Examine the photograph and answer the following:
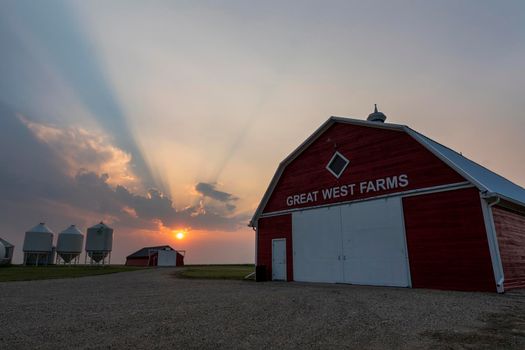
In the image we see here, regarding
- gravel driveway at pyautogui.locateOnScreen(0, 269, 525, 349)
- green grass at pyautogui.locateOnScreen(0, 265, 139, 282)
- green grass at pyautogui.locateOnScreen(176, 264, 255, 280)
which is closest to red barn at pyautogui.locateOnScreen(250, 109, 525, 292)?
gravel driveway at pyautogui.locateOnScreen(0, 269, 525, 349)

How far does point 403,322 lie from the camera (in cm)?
653

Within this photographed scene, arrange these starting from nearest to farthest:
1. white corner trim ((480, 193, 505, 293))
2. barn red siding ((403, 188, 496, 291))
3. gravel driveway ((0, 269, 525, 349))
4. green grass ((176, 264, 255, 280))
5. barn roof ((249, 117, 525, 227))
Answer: gravel driveway ((0, 269, 525, 349)) → white corner trim ((480, 193, 505, 293)) → barn red siding ((403, 188, 496, 291)) → barn roof ((249, 117, 525, 227)) → green grass ((176, 264, 255, 280))

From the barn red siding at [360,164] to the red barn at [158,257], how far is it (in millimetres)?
35684

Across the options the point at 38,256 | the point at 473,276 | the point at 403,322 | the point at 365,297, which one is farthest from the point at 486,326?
the point at 38,256

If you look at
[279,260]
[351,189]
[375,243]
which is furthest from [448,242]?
[279,260]

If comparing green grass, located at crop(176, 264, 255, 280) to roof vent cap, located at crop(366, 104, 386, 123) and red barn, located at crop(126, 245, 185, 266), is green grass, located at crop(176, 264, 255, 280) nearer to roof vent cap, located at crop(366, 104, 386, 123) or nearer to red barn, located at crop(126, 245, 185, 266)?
roof vent cap, located at crop(366, 104, 386, 123)

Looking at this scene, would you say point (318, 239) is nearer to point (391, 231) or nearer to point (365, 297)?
point (391, 231)

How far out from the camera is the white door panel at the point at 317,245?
15.7 metres

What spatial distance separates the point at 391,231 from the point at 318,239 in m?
3.88

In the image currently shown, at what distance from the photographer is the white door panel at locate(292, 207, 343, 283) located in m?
15.7

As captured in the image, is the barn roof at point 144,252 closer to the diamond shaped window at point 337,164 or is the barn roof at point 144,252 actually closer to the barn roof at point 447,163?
the barn roof at point 447,163

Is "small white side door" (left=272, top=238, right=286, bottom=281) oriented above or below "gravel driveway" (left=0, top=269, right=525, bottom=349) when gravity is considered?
above

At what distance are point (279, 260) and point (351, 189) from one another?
5948 mm

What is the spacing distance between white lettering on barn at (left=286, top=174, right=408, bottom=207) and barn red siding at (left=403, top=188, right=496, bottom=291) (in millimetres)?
945
